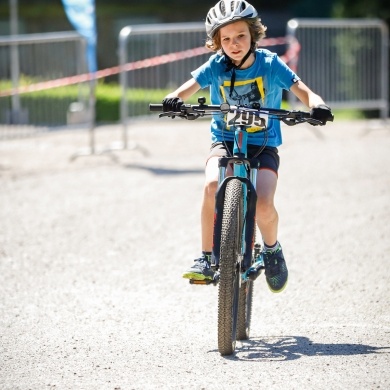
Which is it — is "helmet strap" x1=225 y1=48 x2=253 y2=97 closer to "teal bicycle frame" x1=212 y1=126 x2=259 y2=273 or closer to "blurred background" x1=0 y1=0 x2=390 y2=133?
"teal bicycle frame" x1=212 y1=126 x2=259 y2=273

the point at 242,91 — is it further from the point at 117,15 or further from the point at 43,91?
the point at 117,15

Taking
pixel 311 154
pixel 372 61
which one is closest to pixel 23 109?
pixel 311 154

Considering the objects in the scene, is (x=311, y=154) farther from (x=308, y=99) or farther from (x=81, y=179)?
(x=308, y=99)

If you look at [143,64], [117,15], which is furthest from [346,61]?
[117,15]

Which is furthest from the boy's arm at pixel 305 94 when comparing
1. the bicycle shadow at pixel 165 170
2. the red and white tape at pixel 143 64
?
the red and white tape at pixel 143 64

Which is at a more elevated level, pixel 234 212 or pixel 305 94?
pixel 305 94

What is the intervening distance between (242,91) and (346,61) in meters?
10.5

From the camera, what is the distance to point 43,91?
48.5ft

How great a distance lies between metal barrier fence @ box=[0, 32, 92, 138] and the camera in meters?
14.1

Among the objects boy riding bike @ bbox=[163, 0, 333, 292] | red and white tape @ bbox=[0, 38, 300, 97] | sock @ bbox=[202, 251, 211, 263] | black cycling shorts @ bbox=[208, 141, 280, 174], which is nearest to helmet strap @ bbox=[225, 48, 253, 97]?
boy riding bike @ bbox=[163, 0, 333, 292]

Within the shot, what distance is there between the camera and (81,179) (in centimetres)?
1168

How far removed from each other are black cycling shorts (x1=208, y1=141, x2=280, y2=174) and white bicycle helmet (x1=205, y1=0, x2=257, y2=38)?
2.08 ft

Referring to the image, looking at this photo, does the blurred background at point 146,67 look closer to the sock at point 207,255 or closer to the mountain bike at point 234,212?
the sock at point 207,255

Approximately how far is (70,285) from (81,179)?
4.65 metres
